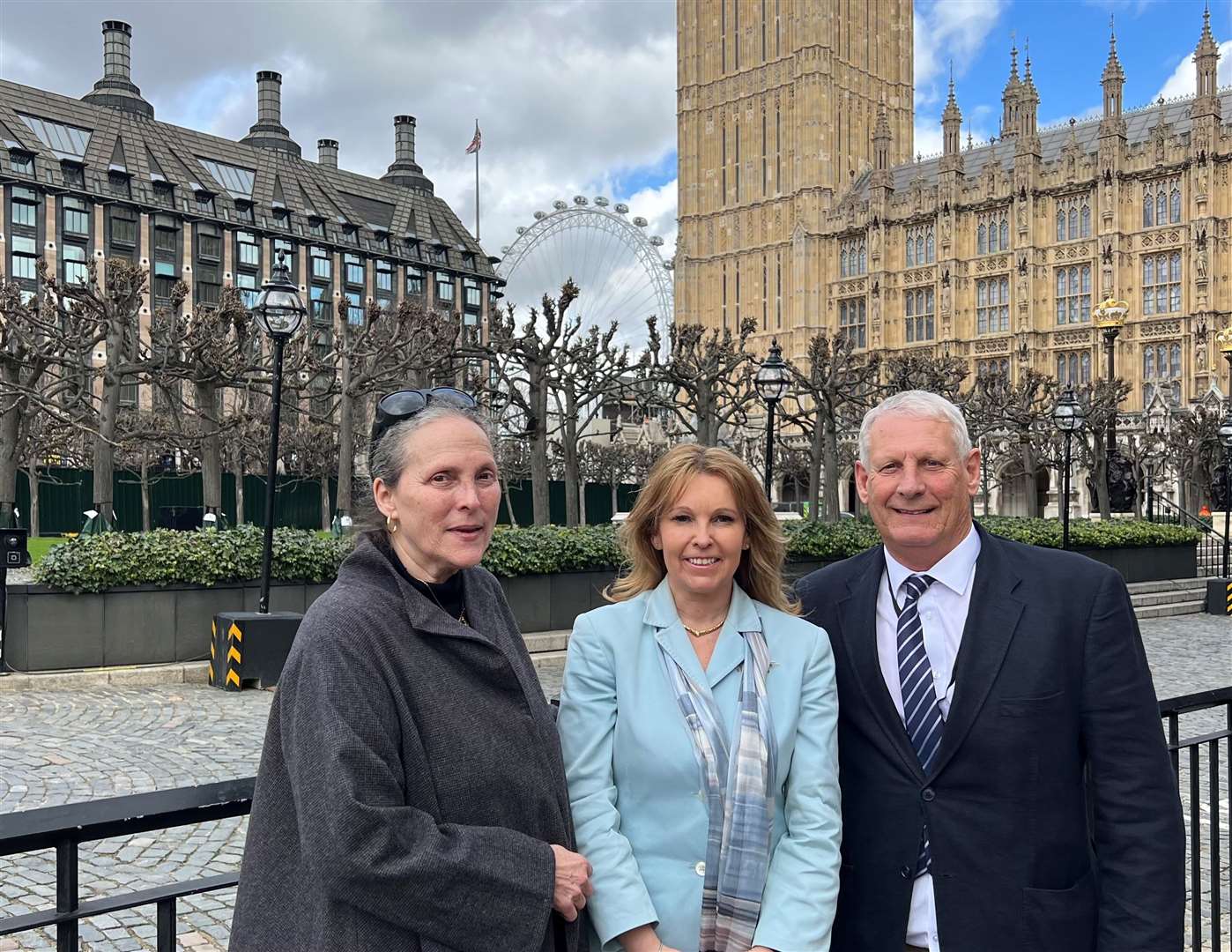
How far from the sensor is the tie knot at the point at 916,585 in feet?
8.09

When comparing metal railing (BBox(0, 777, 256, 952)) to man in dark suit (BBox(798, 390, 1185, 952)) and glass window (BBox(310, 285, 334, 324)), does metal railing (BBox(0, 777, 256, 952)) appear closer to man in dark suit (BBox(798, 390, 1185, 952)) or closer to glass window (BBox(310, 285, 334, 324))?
man in dark suit (BBox(798, 390, 1185, 952))

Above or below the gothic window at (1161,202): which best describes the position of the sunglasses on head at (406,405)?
below

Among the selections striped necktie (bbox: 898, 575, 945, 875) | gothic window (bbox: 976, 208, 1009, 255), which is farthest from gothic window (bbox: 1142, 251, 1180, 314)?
striped necktie (bbox: 898, 575, 945, 875)

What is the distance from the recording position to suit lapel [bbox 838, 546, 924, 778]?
2.33 metres

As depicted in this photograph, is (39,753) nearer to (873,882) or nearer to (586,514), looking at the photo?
(873,882)

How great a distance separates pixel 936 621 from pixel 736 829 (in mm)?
686

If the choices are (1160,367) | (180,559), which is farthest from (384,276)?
(180,559)

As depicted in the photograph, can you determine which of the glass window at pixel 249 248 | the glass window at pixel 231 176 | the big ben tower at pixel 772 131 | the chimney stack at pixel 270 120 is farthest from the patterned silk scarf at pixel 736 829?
the chimney stack at pixel 270 120

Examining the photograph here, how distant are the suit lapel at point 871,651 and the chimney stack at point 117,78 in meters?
79.1

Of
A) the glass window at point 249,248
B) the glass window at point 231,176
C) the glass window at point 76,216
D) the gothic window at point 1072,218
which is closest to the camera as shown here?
the gothic window at point 1072,218

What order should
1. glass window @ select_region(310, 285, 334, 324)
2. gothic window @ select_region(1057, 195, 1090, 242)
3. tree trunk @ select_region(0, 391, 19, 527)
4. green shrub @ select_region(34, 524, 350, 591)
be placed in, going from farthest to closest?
glass window @ select_region(310, 285, 334, 324), gothic window @ select_region(1057, 195, 1090, 242), tree trunk @ select_region(0, 391, 19, 527), green shrub @ select_region(34, 524, 350, 591)

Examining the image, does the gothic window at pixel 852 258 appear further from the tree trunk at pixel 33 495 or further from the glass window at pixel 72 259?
the tree trunk at pixel 33 495

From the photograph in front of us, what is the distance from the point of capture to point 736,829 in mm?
2166

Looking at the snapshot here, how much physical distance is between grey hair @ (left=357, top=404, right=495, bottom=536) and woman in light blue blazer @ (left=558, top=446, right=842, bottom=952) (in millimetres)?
508
